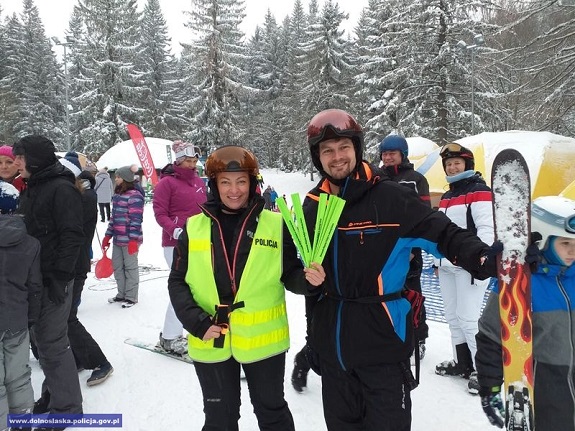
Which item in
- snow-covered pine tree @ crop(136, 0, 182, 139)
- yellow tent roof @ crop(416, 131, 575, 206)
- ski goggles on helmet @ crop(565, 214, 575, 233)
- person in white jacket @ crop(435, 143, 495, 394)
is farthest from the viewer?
snow-covered pine tree @ crop(136, 0, 182, 139)

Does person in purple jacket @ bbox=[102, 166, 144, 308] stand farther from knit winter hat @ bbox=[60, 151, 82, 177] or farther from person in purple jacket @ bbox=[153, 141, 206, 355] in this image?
person in purple jacket @ bbox=[153, 141, 206, 355]

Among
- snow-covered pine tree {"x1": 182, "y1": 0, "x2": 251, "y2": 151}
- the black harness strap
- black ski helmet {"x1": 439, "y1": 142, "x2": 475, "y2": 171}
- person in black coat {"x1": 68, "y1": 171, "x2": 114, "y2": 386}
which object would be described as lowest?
person in black coat {"x1": 68, "y1": 171, "x2": 114, "y2": 386}

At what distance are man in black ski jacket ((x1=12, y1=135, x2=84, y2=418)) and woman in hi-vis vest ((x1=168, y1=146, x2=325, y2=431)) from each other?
122 cm

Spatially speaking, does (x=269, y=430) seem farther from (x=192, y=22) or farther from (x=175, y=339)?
(x=192, y=22)

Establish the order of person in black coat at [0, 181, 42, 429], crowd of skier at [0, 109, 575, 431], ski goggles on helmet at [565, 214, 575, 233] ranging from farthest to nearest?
person in black coat at [0, 181, 42, 429] < crowd of skier at [0, 109, 575, 431] < ski goggles on helmet at [565, 214, 575, 233]

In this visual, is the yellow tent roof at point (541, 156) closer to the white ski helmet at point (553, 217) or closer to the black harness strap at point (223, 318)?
the white ski helmet at point (553, 217)

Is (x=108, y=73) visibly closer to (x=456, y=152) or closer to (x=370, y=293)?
(x=456, y=152)

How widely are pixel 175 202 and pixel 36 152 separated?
1.63 metres

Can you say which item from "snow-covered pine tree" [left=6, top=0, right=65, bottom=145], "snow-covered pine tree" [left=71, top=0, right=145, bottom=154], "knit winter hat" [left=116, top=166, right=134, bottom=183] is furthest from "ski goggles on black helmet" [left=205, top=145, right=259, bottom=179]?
"snow-covered pine tree" [left=6, top=0, right=65, bottom=145]

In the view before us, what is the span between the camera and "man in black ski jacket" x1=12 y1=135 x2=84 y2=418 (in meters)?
3.22

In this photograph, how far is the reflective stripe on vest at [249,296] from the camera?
244 cm

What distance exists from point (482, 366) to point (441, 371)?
2227mm

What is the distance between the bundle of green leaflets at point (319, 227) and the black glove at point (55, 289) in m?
2.07

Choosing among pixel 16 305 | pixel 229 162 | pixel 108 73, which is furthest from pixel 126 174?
pixel 108 73
